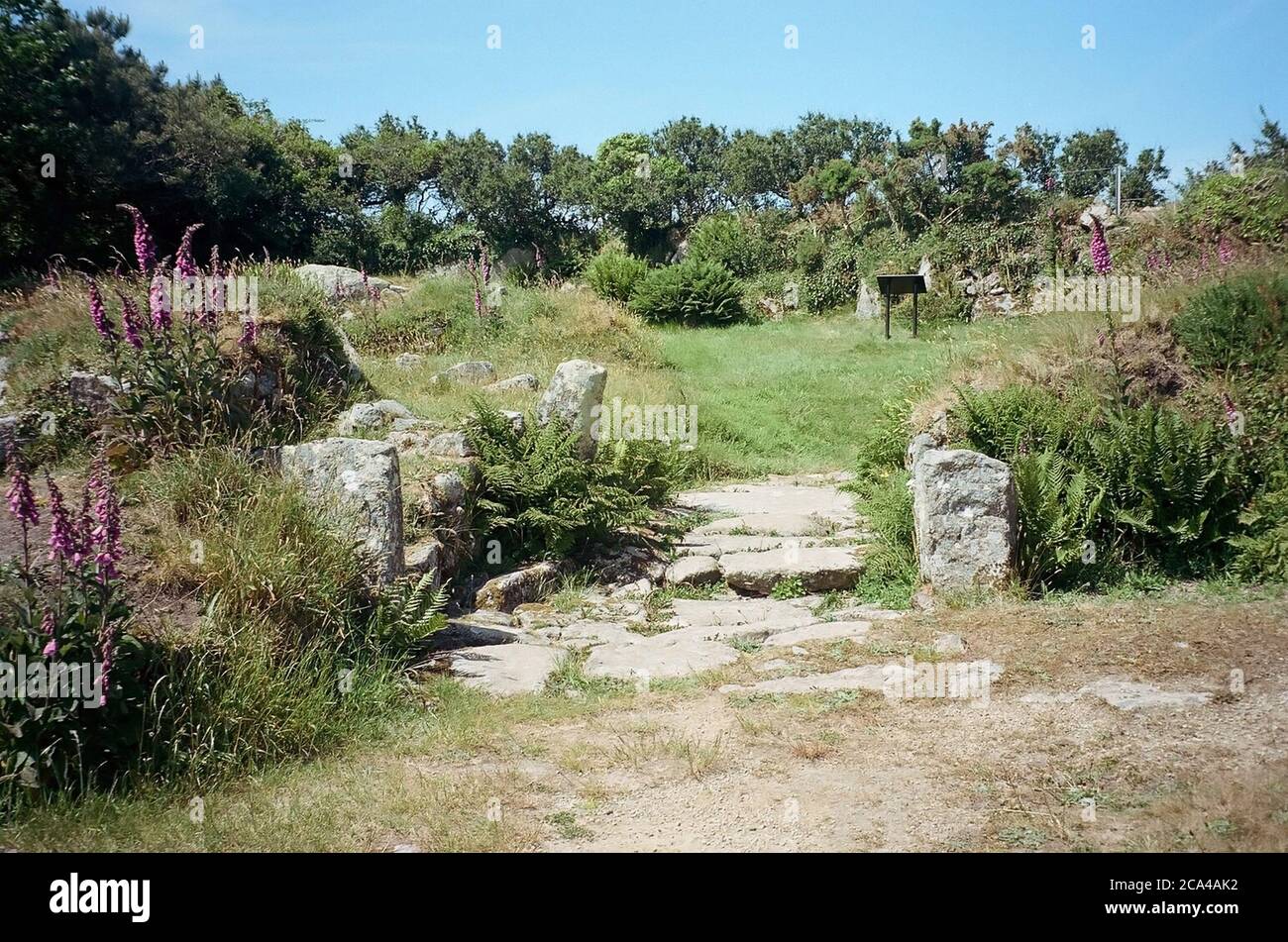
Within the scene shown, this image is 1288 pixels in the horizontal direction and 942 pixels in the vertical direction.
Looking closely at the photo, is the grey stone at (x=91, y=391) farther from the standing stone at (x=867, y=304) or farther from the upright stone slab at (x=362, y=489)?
the standing stone at (x=867, y=304)

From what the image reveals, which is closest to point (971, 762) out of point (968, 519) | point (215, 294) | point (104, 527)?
point (968, 519)

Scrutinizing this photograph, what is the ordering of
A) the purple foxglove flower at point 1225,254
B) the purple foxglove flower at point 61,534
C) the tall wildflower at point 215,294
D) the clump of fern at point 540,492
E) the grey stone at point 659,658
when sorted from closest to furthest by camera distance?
the purple foxglove flower at point 61,534, the grey stone at point 659,658, the tall wildflower at point 215,294, the clump of fern at point 540,492, the purple foxglove flower at point 1225,254

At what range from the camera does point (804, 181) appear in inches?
1133

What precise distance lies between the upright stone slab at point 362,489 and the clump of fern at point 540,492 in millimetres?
1635

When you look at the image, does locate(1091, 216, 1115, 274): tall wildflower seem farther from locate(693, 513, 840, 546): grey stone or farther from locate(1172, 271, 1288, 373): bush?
locate(693, 513, 840, 546): grey stone

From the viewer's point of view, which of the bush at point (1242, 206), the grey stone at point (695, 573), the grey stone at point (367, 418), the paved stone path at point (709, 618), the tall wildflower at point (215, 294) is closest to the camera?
the paved stone path at point (709, 618)

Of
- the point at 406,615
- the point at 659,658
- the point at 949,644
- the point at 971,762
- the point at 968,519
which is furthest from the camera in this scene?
the point at 968,519

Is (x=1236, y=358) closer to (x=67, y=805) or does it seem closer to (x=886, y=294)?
(x=67, y=805)

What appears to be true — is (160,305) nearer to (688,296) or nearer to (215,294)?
(215,294)

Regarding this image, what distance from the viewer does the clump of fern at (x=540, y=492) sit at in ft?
26.6

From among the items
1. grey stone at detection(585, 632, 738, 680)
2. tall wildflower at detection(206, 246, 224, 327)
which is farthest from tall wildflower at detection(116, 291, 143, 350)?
grey stone at detection(585, 632, 738, 680)

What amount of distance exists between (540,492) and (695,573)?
1606mm

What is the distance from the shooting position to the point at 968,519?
21.8 ft

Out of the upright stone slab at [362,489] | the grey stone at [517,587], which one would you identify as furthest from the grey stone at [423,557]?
the grey stone at [517,587]
